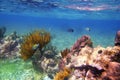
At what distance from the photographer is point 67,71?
30.3 feet

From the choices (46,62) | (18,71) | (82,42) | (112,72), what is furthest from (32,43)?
(112,72)

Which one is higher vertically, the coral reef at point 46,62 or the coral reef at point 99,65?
the coral reef at point 99,65

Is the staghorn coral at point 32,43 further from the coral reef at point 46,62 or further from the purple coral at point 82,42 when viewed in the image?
the purple coral at point 82,42

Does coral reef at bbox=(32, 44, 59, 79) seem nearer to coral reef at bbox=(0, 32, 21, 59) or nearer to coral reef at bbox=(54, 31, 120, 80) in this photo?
coral reef at bbox=(54, 31, 120, 80)

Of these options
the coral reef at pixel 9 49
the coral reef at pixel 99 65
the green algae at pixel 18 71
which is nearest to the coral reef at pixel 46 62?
the green algae at pixel 18 71

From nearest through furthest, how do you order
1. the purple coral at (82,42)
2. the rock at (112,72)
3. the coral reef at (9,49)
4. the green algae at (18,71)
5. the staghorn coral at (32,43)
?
the rock at (112,72), the purple coral at (82,42), the green algae at (18,71), the staghorn coral at (32,43), the coral reef at (9,49)

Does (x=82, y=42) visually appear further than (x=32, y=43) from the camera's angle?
No

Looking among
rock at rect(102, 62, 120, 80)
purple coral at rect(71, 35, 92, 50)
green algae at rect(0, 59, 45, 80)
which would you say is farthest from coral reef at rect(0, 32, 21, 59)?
Result: rock at rect(102, 62, 120, 80)

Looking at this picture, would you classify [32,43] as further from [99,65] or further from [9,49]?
[99,65]

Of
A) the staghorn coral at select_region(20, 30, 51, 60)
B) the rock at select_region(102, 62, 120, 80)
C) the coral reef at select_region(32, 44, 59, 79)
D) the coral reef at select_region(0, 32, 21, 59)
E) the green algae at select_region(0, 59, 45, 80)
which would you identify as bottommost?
the coral reef at select_region(0, 32, 21, 59)

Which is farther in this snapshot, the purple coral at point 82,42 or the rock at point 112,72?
the purple coral at point 82,42

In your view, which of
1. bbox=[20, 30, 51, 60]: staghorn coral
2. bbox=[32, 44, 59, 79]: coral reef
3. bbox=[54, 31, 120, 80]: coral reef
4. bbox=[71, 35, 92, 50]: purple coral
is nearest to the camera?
bbox=[54, 31, 120, 80]: coral reef

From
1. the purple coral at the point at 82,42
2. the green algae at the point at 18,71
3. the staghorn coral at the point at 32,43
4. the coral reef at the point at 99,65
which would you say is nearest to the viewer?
the coral reef at the point at 99,65

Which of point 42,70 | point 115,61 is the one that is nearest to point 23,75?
point 42,70
